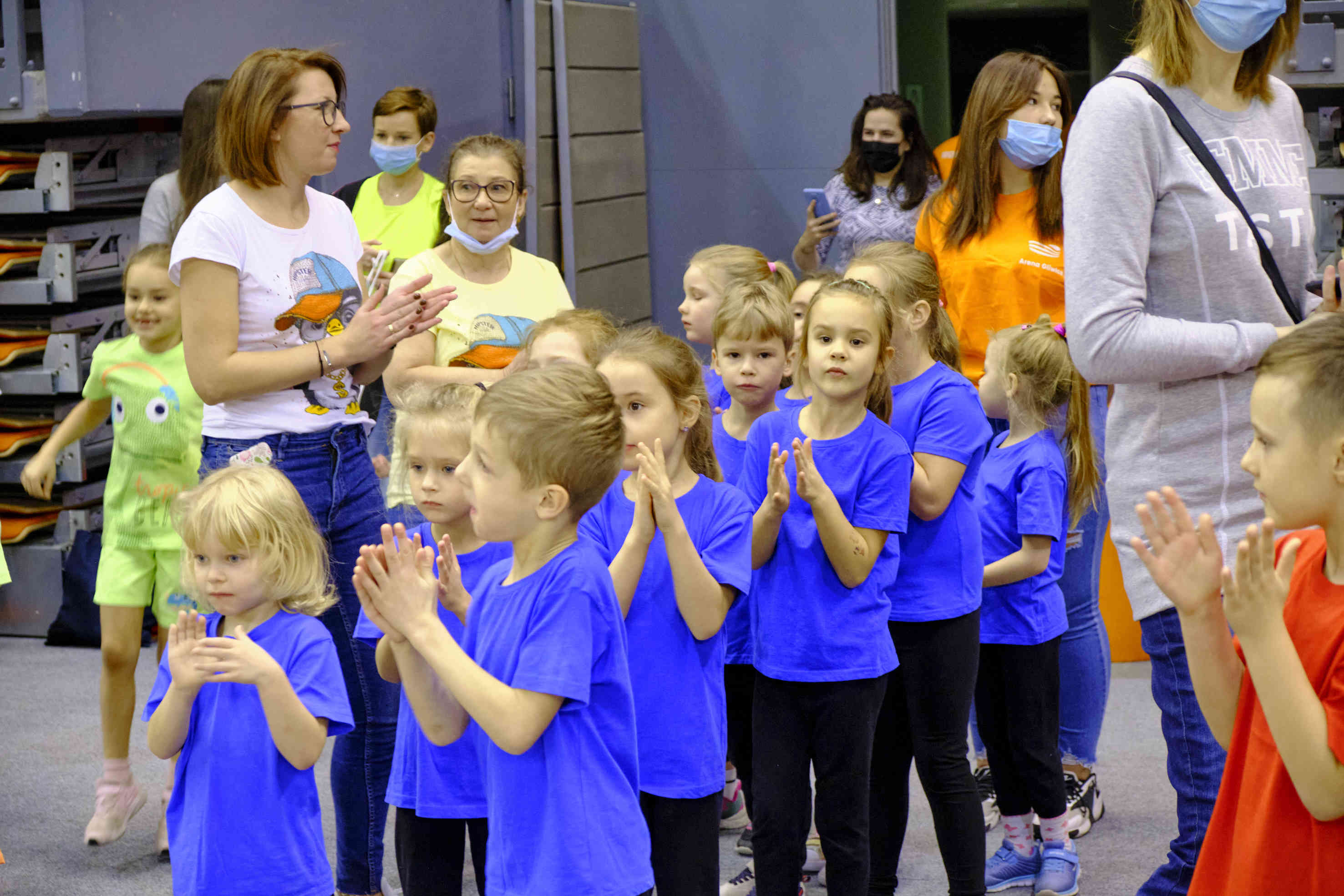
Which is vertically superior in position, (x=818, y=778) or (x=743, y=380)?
(x=743, y=380)

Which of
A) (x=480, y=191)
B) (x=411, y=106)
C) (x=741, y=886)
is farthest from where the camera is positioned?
(x=411, y=106)

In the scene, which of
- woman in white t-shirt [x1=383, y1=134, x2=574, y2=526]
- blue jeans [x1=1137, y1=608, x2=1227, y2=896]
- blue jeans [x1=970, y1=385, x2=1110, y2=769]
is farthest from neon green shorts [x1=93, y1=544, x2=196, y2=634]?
blue jeans [x1=1137, y1=608, x2=1227, y2=896]

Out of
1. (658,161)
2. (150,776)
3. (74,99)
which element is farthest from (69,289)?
(658,161)

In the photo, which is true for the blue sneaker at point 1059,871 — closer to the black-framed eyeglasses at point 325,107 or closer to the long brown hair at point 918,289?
the long brown hair at point 918,289

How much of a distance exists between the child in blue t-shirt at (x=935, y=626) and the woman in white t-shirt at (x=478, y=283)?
2.74 ft

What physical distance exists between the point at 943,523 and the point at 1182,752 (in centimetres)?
81

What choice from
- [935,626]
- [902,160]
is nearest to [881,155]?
[902,160]

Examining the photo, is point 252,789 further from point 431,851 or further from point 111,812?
point 111,812

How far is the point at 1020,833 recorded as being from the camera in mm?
3062

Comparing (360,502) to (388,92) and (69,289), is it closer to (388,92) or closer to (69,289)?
(388,92)

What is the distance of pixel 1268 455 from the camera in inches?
58.9

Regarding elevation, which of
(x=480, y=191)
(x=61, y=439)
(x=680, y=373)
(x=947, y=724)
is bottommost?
(x=947, y=724)

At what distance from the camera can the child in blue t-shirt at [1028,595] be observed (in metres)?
2.98

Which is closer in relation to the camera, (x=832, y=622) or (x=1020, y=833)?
(x=832, y=622)
